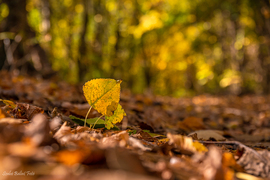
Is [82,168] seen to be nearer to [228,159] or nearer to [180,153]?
[180,153]

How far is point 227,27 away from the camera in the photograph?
11.7m

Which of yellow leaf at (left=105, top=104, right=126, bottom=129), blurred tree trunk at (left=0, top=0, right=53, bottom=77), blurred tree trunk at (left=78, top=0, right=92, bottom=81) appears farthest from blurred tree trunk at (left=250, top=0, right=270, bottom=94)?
yellow leaf at (left=105, top=104, right=126, bottom=129)

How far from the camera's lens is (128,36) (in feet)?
30.5

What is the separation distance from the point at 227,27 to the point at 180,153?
478 inches

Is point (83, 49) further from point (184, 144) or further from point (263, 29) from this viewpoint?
point (184, 144)

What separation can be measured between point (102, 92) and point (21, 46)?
18.2 ft

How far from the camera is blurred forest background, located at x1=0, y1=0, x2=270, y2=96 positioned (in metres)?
5.43

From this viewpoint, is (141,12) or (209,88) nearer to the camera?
(141,12)

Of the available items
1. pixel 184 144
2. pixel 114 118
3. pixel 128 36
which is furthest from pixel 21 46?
pixel 184 144

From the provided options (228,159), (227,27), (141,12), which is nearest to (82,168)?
(228,159)

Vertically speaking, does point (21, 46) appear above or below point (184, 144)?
above

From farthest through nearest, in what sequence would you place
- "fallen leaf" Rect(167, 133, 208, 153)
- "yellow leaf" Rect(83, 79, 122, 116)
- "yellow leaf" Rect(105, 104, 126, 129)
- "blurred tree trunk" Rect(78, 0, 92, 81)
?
"blurred tree trunk" Rect(78, 0, 92, 81)
"yellow leaf" Rect(105, 104, 126, 129)
"yellow leaf" Rect(83, 79, 122, 116)
"fallen leaf" Rect(167, 133, 208, 153)

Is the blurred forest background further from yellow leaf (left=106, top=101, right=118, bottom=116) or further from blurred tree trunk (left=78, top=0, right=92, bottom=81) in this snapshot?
yellow leaf (left=106, top=101, right=118, bottom=116)

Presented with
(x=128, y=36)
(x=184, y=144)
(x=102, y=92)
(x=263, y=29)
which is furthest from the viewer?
(x=128, y=36)
